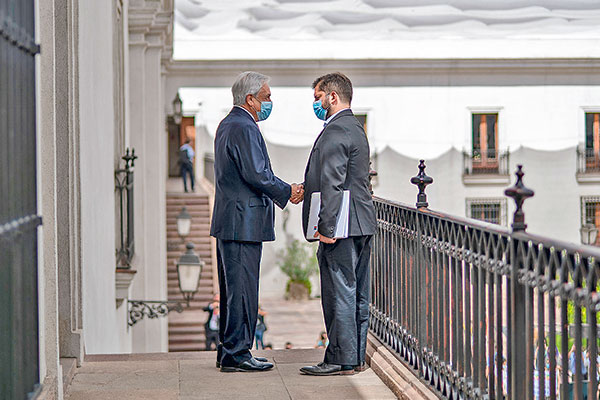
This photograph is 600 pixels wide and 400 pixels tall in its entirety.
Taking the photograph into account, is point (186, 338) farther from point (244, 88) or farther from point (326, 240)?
point (326, 240)

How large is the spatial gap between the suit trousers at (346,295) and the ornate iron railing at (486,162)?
29.2 meters

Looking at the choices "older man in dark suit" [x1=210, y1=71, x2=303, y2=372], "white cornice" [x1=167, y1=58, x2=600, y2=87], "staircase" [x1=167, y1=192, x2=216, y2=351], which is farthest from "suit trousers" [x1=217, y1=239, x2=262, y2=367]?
"white cornice" [x1=167, y1=58, x2=600, y2=87]

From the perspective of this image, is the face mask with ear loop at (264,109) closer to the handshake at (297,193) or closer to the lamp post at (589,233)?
the handshake at (297,193)

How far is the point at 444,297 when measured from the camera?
4586 mm

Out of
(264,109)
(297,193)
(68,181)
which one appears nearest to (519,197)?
(297,193)

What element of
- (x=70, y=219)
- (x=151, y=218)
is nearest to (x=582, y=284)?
(x=70, y=219)

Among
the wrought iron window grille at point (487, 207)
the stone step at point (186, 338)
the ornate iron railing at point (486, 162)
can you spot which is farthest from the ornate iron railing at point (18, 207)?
the ornate iron railing at point (486, 162)

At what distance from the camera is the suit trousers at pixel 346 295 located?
5.45m

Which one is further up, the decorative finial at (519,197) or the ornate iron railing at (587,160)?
the ornate iron railing at (587,160)

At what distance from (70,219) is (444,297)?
255 cm

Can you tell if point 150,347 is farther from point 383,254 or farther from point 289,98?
point 289,98

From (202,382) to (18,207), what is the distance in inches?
92.5

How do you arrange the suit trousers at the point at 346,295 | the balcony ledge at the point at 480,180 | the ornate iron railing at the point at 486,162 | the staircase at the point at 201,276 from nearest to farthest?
1. the suit trousers at the point at 346,295
2. the staircase at the point at 201,276
3. the balcony ledge at the point at 480,180
4. the ornate iron railing at the point at 486,162

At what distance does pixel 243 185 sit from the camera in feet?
18.6
